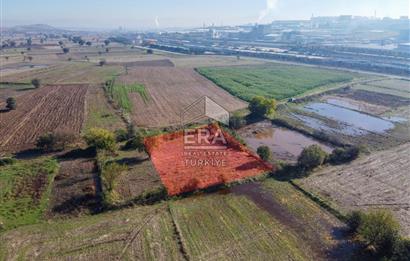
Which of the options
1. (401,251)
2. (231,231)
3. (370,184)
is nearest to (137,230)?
(231,231)

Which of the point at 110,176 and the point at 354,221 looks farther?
the point at 110,176

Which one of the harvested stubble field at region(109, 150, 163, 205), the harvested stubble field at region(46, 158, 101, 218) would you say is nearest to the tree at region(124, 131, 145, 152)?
the harvested stubble field at region(109, 150, 163, 205)

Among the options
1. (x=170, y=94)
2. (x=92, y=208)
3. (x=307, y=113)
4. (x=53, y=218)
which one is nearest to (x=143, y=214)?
(x=92, y=208)

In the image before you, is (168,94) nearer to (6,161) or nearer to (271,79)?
(271,79)

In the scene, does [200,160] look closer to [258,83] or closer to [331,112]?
[331,112]

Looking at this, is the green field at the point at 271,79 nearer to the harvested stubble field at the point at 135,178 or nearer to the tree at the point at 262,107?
the tree at the point at 262,107

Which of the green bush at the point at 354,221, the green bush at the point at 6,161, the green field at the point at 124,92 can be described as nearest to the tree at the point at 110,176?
the green bush at the point at 6,161
